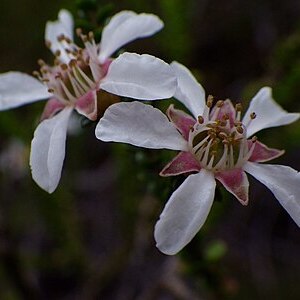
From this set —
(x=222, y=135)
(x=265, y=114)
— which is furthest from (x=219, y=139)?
(x=265, y=114)

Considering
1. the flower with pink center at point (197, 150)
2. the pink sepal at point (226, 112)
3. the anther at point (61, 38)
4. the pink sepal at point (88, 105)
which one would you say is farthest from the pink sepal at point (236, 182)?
the anther at point (61, 38)

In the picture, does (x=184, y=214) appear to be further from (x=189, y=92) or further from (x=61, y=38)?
(x=61, y=38)

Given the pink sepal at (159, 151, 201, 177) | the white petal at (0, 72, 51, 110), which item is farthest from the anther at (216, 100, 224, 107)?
the white petal at (0, 72, 51, 110)

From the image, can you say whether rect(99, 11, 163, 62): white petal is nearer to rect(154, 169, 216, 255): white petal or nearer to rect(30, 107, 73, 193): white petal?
rect(30, 107, 73, 193): white petal

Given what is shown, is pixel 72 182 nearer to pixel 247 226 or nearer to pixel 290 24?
pixel 247 226

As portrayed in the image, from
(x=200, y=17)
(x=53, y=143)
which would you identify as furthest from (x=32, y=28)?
(x=53, y=143)

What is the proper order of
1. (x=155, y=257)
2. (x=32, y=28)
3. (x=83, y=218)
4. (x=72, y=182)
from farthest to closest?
(x=32, y=28) < (x=83, y=218) < (x=155, y=257) < (x=72, y=182)
